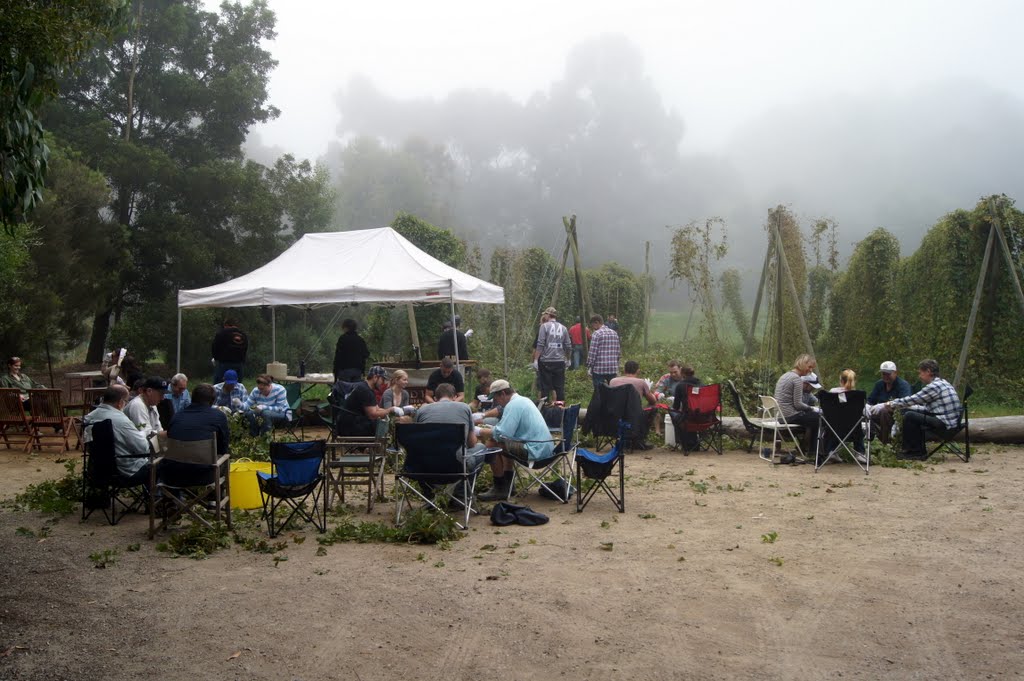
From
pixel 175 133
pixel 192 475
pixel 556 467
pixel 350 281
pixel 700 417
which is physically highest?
pixel 175 133

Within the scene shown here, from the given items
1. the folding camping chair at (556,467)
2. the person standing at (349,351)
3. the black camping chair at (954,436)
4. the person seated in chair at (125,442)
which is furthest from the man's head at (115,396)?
the black camping chair at (954,436)

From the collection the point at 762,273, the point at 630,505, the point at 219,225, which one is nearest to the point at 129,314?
the point at 219,225

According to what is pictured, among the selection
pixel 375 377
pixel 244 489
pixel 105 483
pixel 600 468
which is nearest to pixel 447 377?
pixel 375 377

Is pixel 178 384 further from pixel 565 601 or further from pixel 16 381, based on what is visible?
pixel 565 601

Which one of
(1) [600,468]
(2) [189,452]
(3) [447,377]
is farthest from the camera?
(3) [447,377]

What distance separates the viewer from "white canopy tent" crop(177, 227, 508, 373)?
10594 mm

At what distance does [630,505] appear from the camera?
654 centimetres

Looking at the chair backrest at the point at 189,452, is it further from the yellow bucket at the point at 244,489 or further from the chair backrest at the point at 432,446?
the chair backrest at the point at 432,446

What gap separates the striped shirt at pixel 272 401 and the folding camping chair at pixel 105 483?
104 inches

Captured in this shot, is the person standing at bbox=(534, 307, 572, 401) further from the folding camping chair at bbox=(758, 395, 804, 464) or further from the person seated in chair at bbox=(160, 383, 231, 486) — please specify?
the person seated in chair at bbox=(160, 383, 231, 486)

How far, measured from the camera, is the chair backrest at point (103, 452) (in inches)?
229

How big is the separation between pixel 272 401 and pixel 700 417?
4636 millimetres

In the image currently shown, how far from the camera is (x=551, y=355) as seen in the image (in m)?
11.2

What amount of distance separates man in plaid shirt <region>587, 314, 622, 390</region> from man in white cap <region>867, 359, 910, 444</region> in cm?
302
